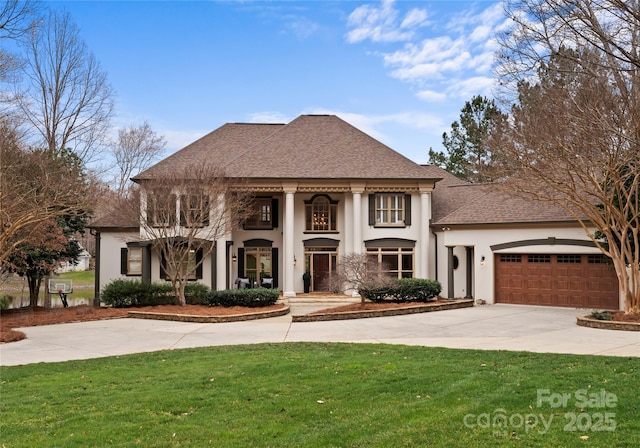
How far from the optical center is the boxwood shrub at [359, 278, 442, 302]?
20.7m

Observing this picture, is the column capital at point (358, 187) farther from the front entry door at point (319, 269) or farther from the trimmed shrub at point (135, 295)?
the trimmed shrub at point (135, 295)

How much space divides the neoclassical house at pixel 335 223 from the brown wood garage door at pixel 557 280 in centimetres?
10

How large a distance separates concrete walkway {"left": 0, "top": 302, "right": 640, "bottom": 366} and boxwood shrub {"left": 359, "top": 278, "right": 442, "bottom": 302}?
6.77ft

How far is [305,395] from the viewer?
7.39 metres

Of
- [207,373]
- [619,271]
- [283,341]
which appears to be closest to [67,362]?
[207,373]

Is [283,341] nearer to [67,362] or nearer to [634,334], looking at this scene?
[67,362]

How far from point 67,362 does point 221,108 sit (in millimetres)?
25161

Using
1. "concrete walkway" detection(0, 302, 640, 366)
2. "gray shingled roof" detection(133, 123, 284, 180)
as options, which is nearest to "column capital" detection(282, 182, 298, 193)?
"gray shingled roof" detection(133, 123, 284, 180)

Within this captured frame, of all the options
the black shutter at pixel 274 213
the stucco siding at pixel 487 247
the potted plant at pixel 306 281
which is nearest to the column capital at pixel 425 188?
the stucco siding at pixel 487 247

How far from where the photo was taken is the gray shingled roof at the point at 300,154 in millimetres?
25203

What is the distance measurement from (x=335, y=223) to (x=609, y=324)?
46.7 feet

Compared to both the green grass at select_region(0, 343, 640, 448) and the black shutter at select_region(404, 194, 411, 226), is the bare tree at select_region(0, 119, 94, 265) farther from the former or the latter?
the black shutter at select_region(404, 194, 411, 226)

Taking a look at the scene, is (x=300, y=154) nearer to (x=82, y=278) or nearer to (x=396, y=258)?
(x=396, y=258)

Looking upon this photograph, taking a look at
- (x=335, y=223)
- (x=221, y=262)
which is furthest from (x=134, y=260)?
(x=335, y=223)
